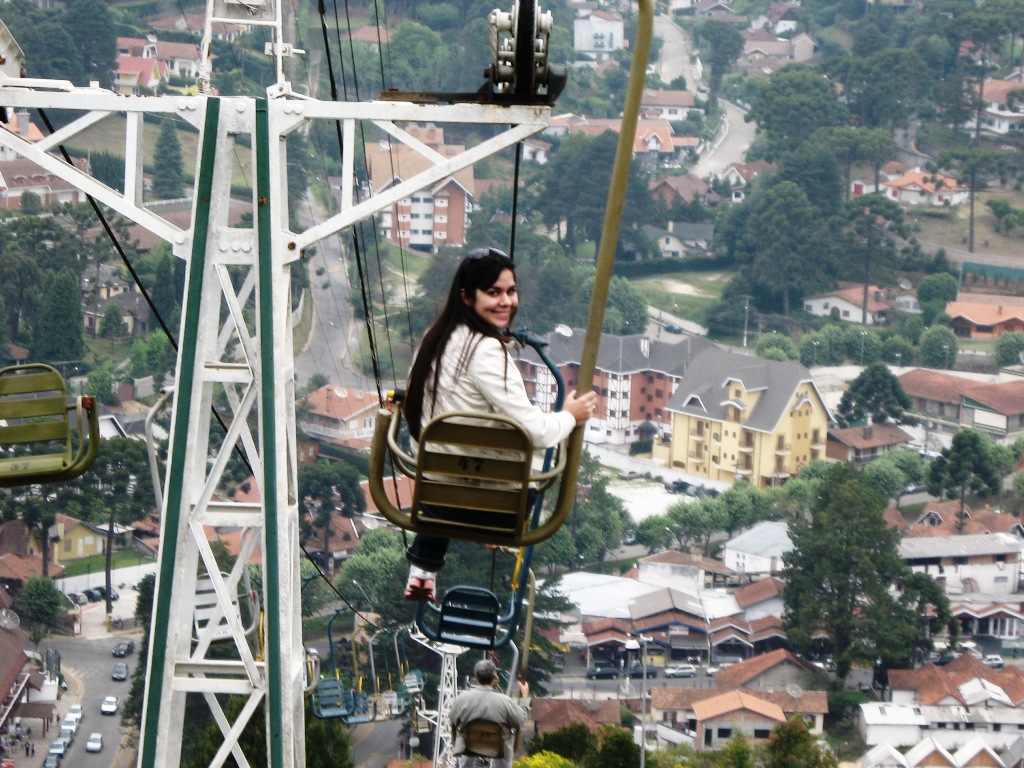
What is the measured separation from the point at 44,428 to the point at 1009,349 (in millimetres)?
43268

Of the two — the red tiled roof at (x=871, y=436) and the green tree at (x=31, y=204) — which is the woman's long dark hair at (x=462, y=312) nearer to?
the red tiled roof at (x=871, y=436)

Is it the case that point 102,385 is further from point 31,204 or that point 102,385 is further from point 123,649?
point 123,649

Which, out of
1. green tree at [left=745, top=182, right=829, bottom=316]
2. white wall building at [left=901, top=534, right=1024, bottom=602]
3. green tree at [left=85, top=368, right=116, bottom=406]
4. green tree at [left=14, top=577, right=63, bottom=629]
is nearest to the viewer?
green tree at [left=14, top=577, right=63, bottom=629]

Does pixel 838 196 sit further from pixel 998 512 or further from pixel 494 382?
pixel 494 382

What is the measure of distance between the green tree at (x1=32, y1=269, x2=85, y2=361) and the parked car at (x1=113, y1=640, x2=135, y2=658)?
494 inches

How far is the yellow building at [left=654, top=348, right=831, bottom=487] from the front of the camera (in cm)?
3759

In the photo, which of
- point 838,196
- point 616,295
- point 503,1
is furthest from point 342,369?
point 838,196

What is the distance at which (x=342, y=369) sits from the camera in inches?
1610

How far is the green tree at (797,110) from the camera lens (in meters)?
56.0

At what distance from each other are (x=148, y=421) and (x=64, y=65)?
5026 centimetres

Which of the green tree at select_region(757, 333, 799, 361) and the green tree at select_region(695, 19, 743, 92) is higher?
the green tree at select_region(695, 19, 743, 92)

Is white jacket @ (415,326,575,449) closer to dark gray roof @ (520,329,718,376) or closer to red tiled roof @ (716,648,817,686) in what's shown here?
red tiled roof @ (716,648,817,686)

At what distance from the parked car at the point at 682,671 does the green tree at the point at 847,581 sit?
1.50m

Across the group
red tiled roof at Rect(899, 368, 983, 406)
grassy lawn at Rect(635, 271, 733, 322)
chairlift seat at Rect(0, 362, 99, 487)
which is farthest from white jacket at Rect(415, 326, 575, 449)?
grassy lawn at Rect(635, 271, 733, 322)
